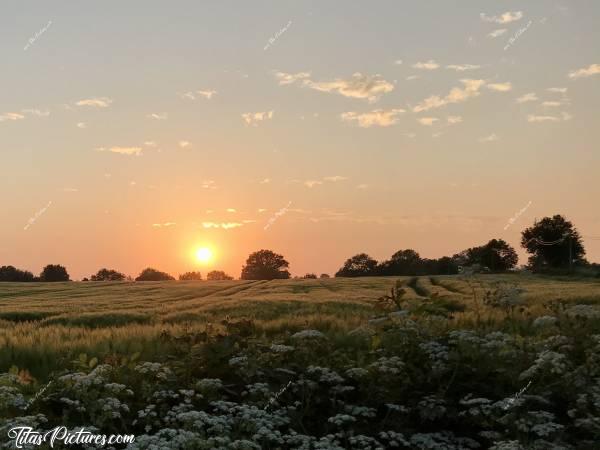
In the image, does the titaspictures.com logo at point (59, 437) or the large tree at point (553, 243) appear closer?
the titaspictures.com logo at point (59, 437)

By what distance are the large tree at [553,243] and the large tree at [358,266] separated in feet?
165

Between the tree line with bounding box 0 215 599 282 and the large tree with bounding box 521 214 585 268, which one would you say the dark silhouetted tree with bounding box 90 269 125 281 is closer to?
the tree line with bounding box 0 215 599 282

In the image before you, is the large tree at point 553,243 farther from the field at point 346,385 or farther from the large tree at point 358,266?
the field at point 346,385

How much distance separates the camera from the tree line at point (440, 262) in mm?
122562

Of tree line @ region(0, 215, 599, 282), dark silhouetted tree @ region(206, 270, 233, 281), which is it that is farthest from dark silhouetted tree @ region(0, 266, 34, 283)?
dark silhouetted tree @ region(206, 270, 233, 281)

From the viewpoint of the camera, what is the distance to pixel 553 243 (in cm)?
12244

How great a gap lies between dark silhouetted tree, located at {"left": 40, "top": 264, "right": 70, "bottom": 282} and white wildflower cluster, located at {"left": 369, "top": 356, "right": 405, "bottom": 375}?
16037 centimetres

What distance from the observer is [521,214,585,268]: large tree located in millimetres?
122062

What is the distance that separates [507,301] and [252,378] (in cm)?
540

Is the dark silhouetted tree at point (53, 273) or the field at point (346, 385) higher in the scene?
the dark silhouetted tree at point (53, 273)

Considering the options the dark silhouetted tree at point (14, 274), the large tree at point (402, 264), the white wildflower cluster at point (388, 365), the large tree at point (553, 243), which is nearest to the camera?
the white wildflower cluster at point (388, 365)

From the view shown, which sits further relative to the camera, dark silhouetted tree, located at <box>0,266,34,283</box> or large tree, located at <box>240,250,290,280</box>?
large tree, located at <box>240,250,290,280</box>

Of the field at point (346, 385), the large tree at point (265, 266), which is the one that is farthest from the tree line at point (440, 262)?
the field at point (346, 385)

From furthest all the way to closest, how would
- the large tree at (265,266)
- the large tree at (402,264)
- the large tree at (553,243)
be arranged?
the large tree at (265,266)
the large tree at (402,264)
the large tree at (553,243)
